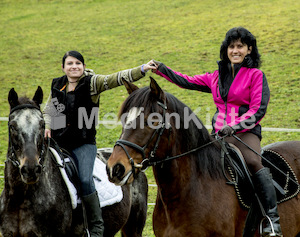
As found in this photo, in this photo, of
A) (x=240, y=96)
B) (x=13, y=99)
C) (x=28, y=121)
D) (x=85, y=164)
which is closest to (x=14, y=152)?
(x=28, y=121)

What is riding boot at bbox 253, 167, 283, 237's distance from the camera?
366 centimetres

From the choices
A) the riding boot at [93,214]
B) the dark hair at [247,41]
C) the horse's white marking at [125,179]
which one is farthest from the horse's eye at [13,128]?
the dark hair at [247,41]

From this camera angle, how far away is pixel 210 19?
838 inches

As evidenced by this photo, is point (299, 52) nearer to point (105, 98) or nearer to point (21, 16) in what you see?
point (105, 98)

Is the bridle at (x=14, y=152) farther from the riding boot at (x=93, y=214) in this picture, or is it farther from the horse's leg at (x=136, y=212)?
the horse's leg at (x=136, y=212)

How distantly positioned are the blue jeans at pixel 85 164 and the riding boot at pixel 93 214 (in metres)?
0.07

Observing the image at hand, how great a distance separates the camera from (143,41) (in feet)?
65.4

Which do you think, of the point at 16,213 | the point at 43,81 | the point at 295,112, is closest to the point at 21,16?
the point at 43,81

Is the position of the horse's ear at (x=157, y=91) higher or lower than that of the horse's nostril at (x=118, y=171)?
higher

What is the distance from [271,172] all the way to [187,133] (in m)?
1.09

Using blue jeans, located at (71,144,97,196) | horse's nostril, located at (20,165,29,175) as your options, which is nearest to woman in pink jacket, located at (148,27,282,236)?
blue jeans, located at (71,144,97,196)

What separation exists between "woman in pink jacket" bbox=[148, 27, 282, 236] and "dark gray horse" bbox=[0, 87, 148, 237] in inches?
50.4

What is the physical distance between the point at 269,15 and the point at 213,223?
18743 millimetres

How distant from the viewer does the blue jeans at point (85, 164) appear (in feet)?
14.4
